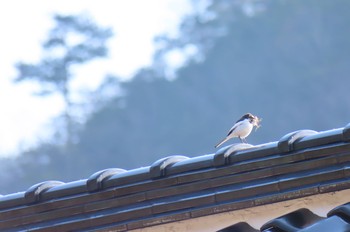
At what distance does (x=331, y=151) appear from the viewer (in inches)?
176

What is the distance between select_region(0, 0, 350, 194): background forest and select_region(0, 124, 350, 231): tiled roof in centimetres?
1682

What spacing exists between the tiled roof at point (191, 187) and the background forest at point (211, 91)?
16821 millimetres

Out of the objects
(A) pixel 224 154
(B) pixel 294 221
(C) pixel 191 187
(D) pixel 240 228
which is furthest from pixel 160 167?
(B) pixel 294 221

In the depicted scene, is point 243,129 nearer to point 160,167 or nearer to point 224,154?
point 160,167

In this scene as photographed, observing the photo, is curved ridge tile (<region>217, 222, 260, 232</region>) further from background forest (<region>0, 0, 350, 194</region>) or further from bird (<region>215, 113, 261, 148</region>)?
background forest (<region>0, 0, 350, 194</region>)

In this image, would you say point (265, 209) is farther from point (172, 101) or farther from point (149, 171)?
point (172, 101)

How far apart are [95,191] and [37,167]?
29.5 metres

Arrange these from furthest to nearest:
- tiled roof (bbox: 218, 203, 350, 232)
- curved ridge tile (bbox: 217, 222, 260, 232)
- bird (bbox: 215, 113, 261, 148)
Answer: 1. bird (bbox: 215, 113, 261, 148)
2. curved ridge tile (bbox: 217, 222, 260, 232)
3. tiled roof (bbox: 218, 203, 350, 232)

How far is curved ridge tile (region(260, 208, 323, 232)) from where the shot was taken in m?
4.00

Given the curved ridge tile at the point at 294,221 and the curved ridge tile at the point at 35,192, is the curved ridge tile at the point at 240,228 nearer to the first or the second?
the curved ridge tile at the point at 294,221

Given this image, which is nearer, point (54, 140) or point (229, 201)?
point (229, 201)

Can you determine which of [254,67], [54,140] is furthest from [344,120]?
[54,140]

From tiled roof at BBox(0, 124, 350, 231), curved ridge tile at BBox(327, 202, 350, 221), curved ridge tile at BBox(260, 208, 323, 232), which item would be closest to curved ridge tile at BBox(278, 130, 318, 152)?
tiled roof at BBox(0, 124, 350, 231)

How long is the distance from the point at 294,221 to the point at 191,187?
795mm
